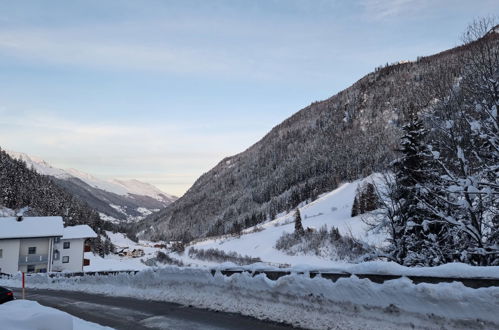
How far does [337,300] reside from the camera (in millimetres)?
7359

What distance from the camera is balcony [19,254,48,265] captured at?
54750 millimetres

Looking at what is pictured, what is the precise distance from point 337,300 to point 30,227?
6210cm

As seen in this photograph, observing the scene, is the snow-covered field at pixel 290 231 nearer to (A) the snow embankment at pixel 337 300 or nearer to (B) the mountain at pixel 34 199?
(B) the mountain at pixel 34 199

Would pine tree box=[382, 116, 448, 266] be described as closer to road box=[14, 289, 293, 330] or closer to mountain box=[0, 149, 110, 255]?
road box=[14, 289, 293, 330]

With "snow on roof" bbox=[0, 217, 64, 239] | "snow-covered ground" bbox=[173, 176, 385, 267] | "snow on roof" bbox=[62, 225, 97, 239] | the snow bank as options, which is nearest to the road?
the snow bank

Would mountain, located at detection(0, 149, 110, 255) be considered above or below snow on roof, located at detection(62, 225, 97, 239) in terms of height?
above

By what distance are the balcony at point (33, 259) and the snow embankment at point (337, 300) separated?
5215cm

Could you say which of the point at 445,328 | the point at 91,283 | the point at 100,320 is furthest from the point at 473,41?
the point at 91,283

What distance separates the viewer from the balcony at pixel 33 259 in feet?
180

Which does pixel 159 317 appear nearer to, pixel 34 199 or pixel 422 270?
pixel 422 270

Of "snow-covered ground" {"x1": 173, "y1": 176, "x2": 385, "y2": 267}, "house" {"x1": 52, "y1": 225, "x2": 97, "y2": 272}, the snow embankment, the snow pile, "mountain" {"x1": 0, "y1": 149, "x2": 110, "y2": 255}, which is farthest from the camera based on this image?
"mountain" {"x1": 0, "y1": 149, "x2": 110, "y2": 255}

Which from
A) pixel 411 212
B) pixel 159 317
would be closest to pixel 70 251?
pixel 411 212

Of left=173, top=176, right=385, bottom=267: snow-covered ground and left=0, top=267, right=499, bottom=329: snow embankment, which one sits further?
left=173, top=176, right=385, bottom=267: snow-covered ground

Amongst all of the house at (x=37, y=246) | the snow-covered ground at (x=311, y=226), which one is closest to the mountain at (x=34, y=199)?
the house at (x=37, y=246)
